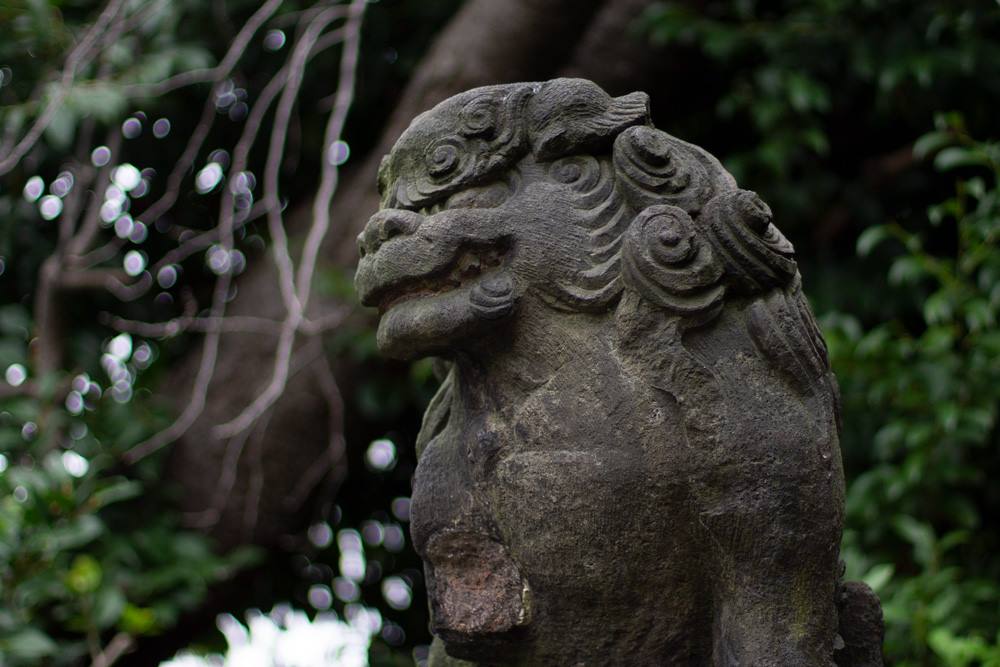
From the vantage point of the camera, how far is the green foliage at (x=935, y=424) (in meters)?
2.50

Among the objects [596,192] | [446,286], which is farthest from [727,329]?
[446,286]

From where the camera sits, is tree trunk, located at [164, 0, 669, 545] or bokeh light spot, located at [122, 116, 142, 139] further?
bokeh light spot, located at [122, 116, 142, 139]

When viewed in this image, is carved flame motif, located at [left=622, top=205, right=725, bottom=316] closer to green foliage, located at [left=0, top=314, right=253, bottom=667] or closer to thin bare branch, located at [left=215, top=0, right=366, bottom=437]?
thin bare branch, located at [left=215, top=0, right=366, bottom=437]

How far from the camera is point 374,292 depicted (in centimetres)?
154

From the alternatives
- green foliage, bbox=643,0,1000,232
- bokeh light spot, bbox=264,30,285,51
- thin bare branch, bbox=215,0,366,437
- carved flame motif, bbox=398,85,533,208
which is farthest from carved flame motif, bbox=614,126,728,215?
bokeh light spot, bbox=264,30,285,51

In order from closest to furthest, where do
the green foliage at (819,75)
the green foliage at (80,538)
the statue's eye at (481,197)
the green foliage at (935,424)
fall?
the statue's eye at (481,197) < the green foliage at (935,424) < the green foliage at (80,538) < the green foliage at (819,75)

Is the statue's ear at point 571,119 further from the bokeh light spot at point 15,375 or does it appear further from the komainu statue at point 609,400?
the bokeh light spot at point 15,375

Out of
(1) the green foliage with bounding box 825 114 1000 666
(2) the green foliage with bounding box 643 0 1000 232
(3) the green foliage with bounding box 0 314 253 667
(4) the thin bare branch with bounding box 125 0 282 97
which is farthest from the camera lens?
(4) the thin bare branch with bounding box 125 0 282 97

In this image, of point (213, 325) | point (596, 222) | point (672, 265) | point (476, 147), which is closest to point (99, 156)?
point (213, 325)

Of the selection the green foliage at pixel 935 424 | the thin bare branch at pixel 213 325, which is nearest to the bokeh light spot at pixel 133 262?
the thin bare branch at pixel 213 325

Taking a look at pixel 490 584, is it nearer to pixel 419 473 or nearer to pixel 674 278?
pixel 419 473

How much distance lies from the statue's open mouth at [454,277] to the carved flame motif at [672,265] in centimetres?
16

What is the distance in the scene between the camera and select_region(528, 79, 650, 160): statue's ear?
1.55 meters

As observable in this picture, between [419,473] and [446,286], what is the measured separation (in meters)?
0.25
